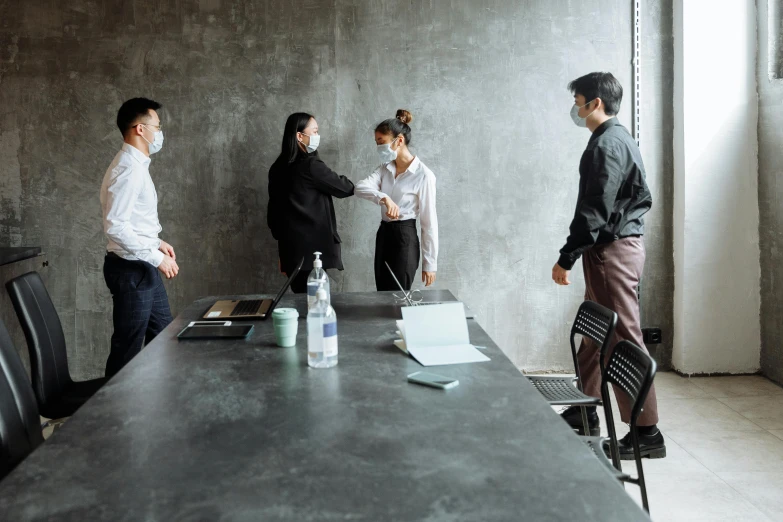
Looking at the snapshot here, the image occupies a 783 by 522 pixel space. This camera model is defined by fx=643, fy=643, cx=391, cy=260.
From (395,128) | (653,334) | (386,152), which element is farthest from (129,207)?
(653,334)

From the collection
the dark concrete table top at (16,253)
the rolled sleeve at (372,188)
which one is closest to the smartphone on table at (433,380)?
the rolled sleeve at (372,188)

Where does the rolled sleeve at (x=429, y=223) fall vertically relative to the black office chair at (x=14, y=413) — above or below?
above

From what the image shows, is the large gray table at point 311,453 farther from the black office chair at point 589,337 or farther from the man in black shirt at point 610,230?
the man in black shirt at point 610,230

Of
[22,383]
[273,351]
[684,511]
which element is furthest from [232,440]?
[684,511]

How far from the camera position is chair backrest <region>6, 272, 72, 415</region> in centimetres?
235

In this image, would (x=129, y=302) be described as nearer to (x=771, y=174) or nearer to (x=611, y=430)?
(x=611, y=430)

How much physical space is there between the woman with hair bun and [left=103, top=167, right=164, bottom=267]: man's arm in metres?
1.29

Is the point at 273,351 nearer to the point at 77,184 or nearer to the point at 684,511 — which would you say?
the point at 684,511

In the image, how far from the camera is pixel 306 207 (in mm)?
3713

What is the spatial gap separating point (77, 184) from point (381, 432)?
11.9 feet

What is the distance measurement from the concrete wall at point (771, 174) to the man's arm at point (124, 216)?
3.59m

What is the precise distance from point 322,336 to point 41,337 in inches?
50.4

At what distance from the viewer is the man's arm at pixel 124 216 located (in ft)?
9.99

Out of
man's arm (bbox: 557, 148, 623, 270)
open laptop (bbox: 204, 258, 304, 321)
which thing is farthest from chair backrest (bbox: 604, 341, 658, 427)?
open laptop (bbox: 204, 258, 304, 321)
